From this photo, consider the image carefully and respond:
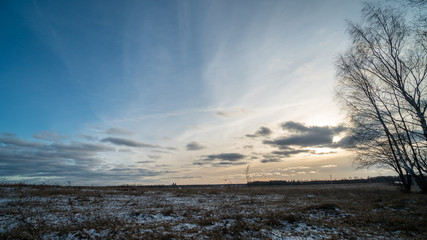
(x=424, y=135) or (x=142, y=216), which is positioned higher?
(x=424, y=135)

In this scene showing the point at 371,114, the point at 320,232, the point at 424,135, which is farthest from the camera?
the point at 371,114

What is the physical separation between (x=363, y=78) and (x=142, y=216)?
21.4m

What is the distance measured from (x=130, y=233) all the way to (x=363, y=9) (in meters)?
21.7

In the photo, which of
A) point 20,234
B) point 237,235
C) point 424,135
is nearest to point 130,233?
point 20,234

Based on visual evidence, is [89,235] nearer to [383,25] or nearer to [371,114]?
[371,114]

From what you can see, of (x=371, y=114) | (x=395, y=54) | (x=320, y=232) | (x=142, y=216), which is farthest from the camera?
(x=371, y=114)

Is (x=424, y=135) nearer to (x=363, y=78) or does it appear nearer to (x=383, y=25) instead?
(x=363, y=78)

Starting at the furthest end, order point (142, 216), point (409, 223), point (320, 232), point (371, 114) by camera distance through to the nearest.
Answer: point (371, 114), point (142, 216), point (409, 223), point (320, 232)

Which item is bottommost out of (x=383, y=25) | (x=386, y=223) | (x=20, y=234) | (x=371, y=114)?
(x=386, y=223)

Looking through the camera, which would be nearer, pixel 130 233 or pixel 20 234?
pixel 20 234

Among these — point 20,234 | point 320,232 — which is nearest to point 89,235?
point 20,234

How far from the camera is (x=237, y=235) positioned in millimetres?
7062

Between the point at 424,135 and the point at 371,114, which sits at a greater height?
the point at 371,114

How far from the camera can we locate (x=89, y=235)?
6.69 metres
